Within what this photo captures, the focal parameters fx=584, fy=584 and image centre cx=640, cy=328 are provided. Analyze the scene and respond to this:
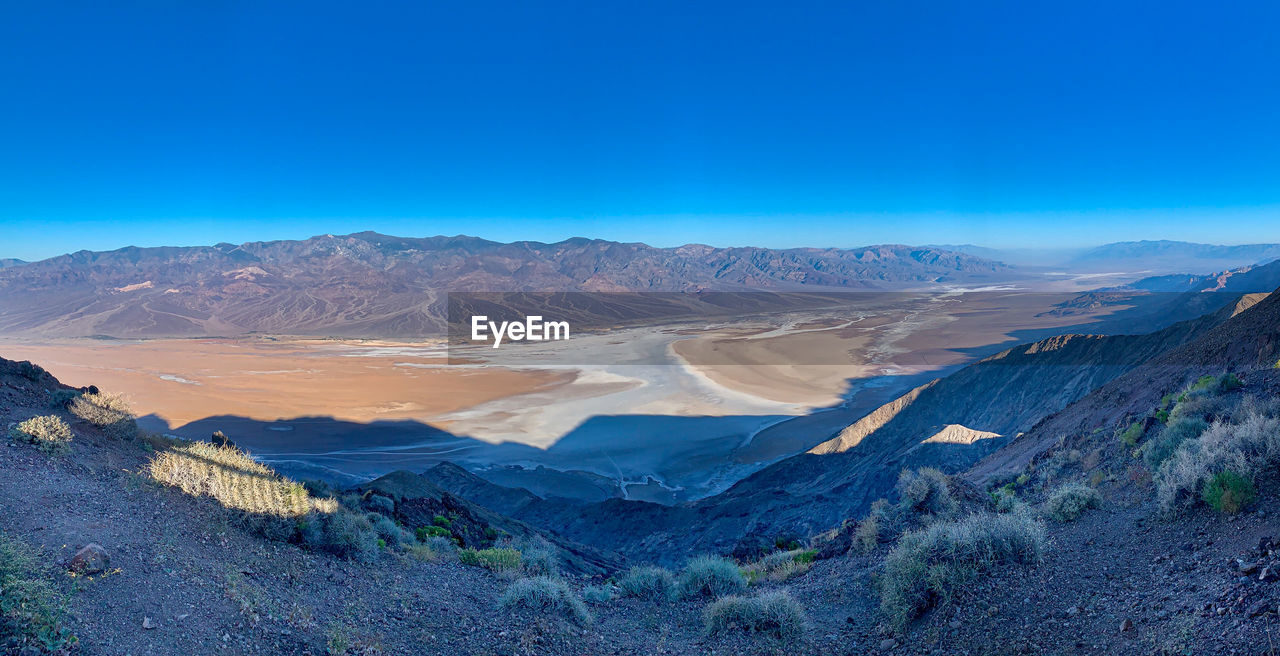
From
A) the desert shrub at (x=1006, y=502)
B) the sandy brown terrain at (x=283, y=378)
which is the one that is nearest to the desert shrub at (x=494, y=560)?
the desert shrub at (x=1006, y=502)

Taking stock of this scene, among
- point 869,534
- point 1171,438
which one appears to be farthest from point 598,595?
point 1171,438

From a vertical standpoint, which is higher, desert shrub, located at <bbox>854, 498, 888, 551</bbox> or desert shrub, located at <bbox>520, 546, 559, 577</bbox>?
desert shrub, located at <bbox>854, 498, 888, 551</bbox>

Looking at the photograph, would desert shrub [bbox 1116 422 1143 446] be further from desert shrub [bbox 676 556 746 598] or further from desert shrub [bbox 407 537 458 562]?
desert shrub [bbox 407 537 458 562]

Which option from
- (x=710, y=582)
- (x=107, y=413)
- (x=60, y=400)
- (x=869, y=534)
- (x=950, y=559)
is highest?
(x=60, y=400)

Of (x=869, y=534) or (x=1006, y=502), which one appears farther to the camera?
(x=1006, y=502)

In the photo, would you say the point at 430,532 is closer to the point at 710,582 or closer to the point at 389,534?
the point at 389,534

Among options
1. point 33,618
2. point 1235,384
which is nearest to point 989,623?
point 33,618

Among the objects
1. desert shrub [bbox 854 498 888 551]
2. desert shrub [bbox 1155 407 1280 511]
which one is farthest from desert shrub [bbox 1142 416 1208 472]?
desert shrub [bbox 854 498 888 551]

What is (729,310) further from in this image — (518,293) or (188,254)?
(188,254)
